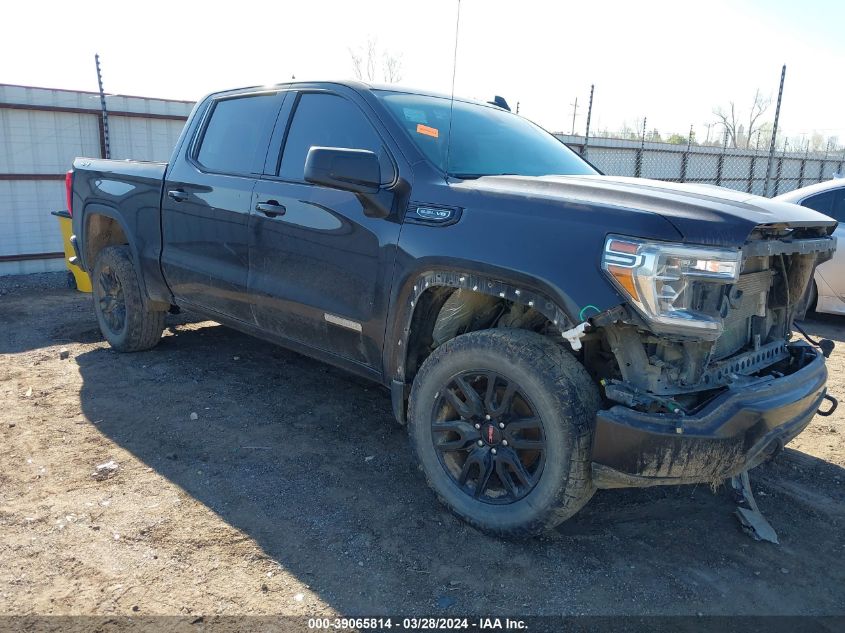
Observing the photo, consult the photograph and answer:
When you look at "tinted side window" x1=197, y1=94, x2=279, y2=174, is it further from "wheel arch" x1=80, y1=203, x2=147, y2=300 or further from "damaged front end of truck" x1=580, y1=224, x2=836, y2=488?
"damaged front end of truck" x1=580, y1=224, x2=836, y2=488

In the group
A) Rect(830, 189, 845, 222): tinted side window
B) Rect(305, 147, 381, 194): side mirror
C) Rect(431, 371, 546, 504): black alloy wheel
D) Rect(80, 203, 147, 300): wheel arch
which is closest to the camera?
Rect(431, 371, 546, 504): black alloy wheel

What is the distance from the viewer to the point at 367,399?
4742 millimetres

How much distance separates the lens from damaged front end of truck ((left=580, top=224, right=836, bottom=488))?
8.16ft

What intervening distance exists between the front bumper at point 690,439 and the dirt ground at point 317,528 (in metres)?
0.52

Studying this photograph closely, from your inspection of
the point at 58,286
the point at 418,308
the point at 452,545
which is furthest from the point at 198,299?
the point at 58,286

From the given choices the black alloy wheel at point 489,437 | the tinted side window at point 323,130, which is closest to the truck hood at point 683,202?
the tinted side window at point 323,130

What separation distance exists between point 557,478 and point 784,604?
1024 mm

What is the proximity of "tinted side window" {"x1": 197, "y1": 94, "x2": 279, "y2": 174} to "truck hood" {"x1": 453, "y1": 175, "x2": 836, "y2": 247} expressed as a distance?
1.60 m

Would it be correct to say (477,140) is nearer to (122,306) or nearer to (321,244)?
(321,244)

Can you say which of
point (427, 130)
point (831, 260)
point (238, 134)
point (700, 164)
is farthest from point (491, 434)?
point (700, 164)

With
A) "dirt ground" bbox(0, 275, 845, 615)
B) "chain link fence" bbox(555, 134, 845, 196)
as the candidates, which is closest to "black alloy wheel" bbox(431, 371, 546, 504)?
"dirt ground" bbox(0, 275, 845, 615)

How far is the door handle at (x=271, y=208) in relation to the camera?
382 cm

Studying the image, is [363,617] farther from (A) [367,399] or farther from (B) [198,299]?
(B) [198,299]

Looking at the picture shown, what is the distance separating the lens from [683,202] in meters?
2.66
